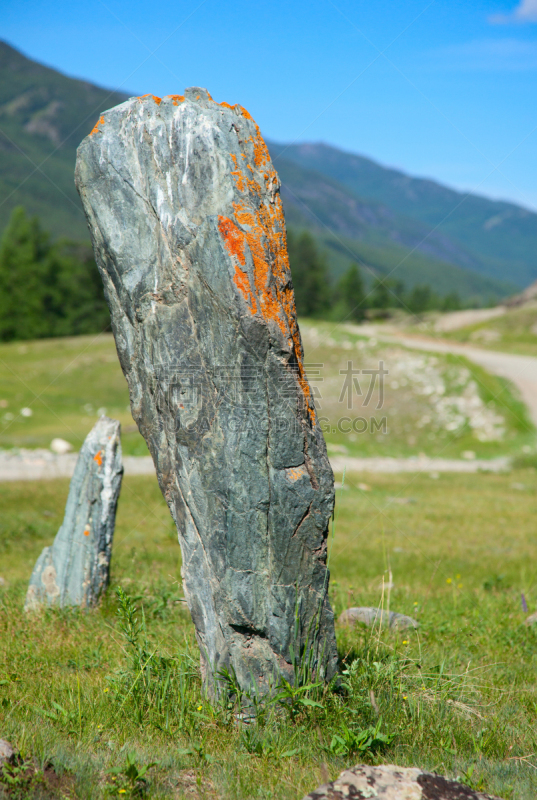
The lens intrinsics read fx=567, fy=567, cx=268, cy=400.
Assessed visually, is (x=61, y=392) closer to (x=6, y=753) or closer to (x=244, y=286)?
(x=244, y=286)

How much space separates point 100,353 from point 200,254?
29.2 meters

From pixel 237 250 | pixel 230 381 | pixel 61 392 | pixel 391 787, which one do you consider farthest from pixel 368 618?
pixel 61 392

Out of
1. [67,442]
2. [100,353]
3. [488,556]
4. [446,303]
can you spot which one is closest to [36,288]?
[100,353]

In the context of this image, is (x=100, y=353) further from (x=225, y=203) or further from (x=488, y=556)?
(x=225, y=203)

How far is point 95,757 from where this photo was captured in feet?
9.30

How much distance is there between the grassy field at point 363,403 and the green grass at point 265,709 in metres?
10.7

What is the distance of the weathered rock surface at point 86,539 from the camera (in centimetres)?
518

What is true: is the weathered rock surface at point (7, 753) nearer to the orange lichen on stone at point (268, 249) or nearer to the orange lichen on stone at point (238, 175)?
the orange lichen on stone at point (268, 249)

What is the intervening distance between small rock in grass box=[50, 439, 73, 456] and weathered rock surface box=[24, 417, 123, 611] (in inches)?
409

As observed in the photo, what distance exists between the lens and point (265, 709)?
3188 millimetres

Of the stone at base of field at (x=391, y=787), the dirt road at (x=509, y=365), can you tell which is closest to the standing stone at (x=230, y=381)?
the stone at base of field at (x=391, y=787)

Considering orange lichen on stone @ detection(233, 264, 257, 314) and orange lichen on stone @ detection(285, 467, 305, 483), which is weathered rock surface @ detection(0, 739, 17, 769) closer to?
orange lichen on stone @ detection(285, 467, 305, 483)

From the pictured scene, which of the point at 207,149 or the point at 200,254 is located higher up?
the point at 207,149

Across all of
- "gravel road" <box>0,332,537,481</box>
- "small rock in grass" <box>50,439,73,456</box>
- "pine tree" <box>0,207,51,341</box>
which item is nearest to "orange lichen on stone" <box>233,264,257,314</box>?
"gravel road" <box>0,332,537,481</box>
